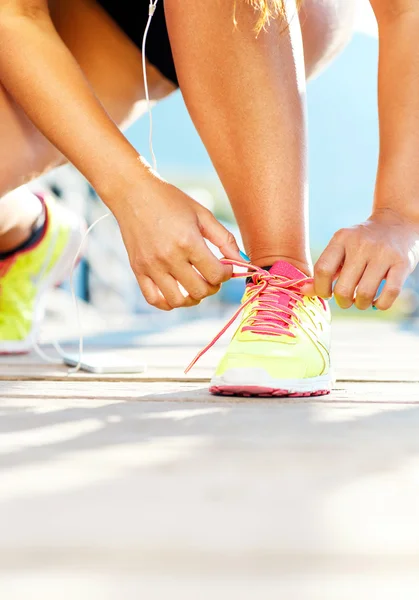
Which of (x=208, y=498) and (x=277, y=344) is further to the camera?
(x=277, y=344)

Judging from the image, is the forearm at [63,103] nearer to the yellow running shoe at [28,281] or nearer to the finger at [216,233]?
the finger at [216,233]

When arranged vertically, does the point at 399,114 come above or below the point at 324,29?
below

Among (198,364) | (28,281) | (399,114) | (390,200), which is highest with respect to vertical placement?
(399,114)

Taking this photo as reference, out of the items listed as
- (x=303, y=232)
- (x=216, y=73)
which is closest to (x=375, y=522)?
(x=303, y=232)

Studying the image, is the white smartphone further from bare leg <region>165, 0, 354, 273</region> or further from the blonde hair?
the blonde hair

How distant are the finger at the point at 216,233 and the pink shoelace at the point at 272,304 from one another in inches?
3.0

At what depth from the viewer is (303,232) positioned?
3.09 ft

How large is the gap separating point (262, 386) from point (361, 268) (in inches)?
6.6

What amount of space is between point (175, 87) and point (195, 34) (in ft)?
1.05

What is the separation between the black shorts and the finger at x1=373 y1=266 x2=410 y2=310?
1.93 feet

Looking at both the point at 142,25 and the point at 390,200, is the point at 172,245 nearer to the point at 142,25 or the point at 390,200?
the point at 390,200

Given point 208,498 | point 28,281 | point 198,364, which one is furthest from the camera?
point 28,281

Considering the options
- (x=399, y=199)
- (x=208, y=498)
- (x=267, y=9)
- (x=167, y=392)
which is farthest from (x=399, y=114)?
(x=208, y=498)

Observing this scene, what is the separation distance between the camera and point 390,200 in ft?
3.10
